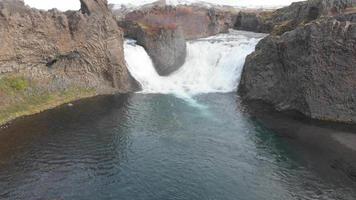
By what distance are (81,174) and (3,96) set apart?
22.8m

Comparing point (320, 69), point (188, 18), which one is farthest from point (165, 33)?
point (320, 69)

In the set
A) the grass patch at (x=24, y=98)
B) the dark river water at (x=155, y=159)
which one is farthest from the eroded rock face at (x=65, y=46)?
the dark river water at (x=155, y=159)

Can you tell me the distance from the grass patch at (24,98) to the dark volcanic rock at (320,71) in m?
32.1

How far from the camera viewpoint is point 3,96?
175ft

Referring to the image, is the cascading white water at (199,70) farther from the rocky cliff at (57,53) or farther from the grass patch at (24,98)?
the grass patch at (24,98)

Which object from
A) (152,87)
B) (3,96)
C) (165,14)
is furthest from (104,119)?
(165,14)

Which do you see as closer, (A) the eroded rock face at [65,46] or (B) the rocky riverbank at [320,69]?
(B) the rocky riverbank at [320,69]

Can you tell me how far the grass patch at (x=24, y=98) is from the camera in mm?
52688

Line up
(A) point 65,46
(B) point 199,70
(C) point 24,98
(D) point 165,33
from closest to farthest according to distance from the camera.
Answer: (C) point 24,98, (A) point 65,46, (D) point 165,33, (B) point 199,70

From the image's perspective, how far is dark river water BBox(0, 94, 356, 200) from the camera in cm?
3441

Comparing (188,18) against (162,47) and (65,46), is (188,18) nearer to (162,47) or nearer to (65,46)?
(162,47)

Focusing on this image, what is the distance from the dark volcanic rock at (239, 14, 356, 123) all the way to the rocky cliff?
25427 millimetres

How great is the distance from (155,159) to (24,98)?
81.8ft

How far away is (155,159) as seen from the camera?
4047 centimetres
